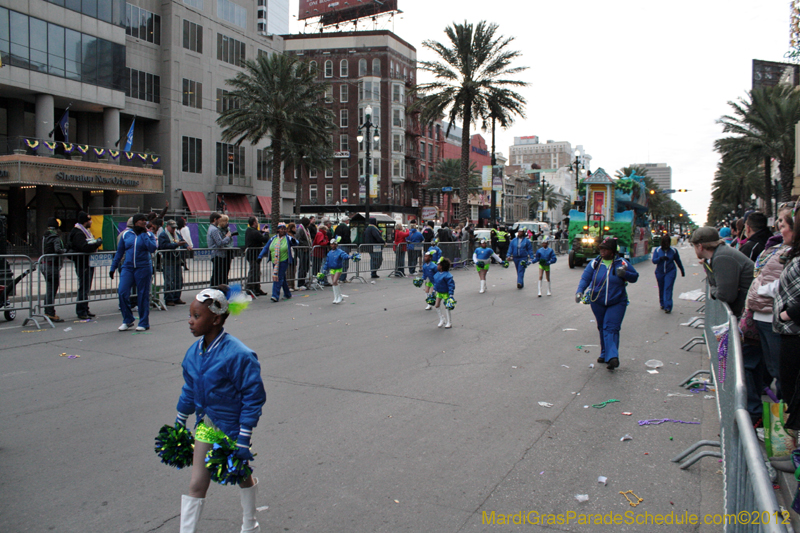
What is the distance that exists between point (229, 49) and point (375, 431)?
4657cm

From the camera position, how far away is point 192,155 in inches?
1699

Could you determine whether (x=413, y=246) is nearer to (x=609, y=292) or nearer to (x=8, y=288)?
(x=8, y=288)

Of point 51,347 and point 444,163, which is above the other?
point 444,163

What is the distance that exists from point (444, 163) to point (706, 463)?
70.3 metres

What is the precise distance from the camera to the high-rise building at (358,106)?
6738 cm

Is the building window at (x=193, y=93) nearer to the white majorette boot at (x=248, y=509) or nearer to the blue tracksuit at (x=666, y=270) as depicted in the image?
the blue tracksuit at (x=666, y=270)

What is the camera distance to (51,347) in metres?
8.58

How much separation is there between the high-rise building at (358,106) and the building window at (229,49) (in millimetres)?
20780

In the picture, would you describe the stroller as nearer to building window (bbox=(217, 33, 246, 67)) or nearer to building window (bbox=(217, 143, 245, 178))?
building window (bbox=(217, 143, 245, 178))

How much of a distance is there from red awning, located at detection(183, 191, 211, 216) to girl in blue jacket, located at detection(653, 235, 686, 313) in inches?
1388

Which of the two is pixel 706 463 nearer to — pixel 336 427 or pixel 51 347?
pixel 336 427

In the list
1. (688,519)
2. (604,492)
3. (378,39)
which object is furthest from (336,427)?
(378,39)

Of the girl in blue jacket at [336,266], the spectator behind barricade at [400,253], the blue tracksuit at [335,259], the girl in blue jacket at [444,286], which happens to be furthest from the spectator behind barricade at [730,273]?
the spectator behind barricade at [400,253]

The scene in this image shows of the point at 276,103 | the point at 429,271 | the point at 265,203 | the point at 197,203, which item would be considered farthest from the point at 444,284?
the point at 265,203
